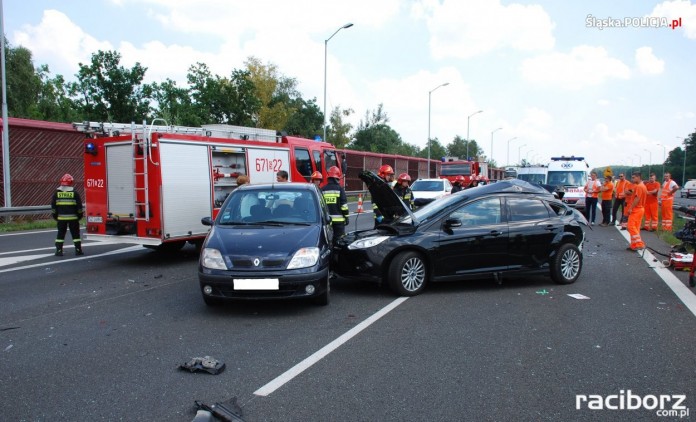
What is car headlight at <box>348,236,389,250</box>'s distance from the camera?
7.17m

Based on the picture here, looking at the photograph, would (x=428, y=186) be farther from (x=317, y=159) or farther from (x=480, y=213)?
(x=480, y=213)

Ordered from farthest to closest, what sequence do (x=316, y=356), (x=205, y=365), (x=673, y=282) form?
(x=673, y=282)
(x=316, y=356)
(x=205, y=365)

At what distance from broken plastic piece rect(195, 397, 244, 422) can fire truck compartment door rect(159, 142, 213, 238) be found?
6337mm

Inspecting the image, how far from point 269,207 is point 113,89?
1166 inches

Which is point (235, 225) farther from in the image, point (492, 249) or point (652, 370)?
point (652, 370)

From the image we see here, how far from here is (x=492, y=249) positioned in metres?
7.59

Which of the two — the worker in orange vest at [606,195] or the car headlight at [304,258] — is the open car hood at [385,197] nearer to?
the car headlight at [304,258]

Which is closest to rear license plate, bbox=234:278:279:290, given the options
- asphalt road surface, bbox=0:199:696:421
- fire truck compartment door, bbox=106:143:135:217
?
asphalt road surface, bbox=0:199:696:421

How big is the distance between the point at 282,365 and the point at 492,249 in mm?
4042

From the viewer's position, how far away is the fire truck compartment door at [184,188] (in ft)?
31.7

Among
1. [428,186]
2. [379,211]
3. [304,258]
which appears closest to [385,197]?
[379,211]

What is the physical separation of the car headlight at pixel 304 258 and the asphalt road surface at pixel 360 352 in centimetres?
63

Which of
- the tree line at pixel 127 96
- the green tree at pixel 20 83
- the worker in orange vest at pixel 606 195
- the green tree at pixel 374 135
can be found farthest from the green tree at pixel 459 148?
the worker in orange vest at pixel 606 195

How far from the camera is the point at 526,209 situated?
8.04 m
